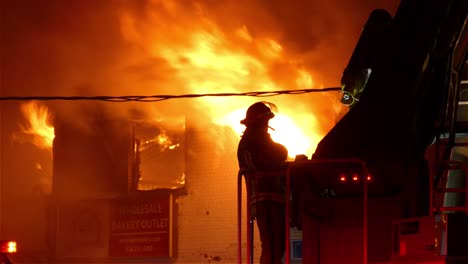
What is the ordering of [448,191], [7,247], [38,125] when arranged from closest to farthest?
[448,191], [7,247], [38,125]

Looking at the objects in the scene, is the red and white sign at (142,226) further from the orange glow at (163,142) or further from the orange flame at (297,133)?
the orange flame at (297,133)

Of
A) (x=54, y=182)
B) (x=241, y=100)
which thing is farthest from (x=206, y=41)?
(x=54, y=182)

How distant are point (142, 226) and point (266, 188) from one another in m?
7.88

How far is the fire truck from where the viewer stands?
17.9 ft

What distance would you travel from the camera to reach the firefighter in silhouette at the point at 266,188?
6434mm

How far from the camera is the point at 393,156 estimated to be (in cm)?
559

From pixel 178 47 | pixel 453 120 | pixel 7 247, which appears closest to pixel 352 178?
pixel 453 120

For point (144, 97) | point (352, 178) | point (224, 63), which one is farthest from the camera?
point (224, 63)

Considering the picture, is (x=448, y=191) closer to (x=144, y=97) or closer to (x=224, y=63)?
(x=224, y=63)

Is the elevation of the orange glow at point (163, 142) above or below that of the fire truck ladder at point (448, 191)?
above

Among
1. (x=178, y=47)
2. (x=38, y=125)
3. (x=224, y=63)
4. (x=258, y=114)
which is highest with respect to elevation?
(x=178, y=47)

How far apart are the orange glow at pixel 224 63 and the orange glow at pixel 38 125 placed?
2529 mm

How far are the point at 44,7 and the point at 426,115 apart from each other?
31.2ft

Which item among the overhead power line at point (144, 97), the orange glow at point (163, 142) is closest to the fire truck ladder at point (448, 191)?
the overhead power line at point (144, 97)
